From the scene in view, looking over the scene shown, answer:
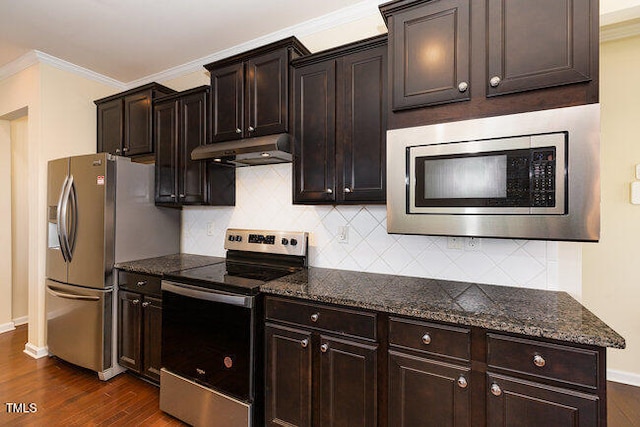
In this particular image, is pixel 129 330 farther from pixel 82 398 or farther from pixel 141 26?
pixel 141 26

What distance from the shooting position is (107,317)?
2447 millimetres

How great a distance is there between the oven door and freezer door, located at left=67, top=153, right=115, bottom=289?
0.78m

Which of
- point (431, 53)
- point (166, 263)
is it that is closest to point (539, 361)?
point (431, 53)

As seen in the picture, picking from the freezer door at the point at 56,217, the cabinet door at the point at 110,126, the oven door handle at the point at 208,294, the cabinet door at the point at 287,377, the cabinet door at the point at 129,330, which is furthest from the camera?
the cabinet door at the point at 110,126

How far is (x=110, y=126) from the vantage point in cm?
315

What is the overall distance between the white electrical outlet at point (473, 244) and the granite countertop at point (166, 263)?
6.27 ft

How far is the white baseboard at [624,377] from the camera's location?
2.42 meters

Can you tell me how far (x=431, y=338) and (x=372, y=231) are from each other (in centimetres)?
89

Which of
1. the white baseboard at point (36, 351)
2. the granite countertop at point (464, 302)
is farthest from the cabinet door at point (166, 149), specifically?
the white baseboard at point (36, 351)

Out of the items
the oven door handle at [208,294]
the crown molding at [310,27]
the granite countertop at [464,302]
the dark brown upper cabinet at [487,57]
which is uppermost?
the crown molding at [310,27]

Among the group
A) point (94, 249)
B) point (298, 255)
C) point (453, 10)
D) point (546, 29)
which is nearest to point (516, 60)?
point (546, 29)

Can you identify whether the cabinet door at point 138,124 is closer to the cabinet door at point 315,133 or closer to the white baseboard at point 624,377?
the cabinet door at point 315,133

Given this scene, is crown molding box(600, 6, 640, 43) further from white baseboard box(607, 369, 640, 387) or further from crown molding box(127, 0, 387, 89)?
→ white baseboard box(607, 369, 640, 387)

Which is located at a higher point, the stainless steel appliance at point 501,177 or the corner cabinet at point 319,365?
the stainless steel appliance at point 501,177
